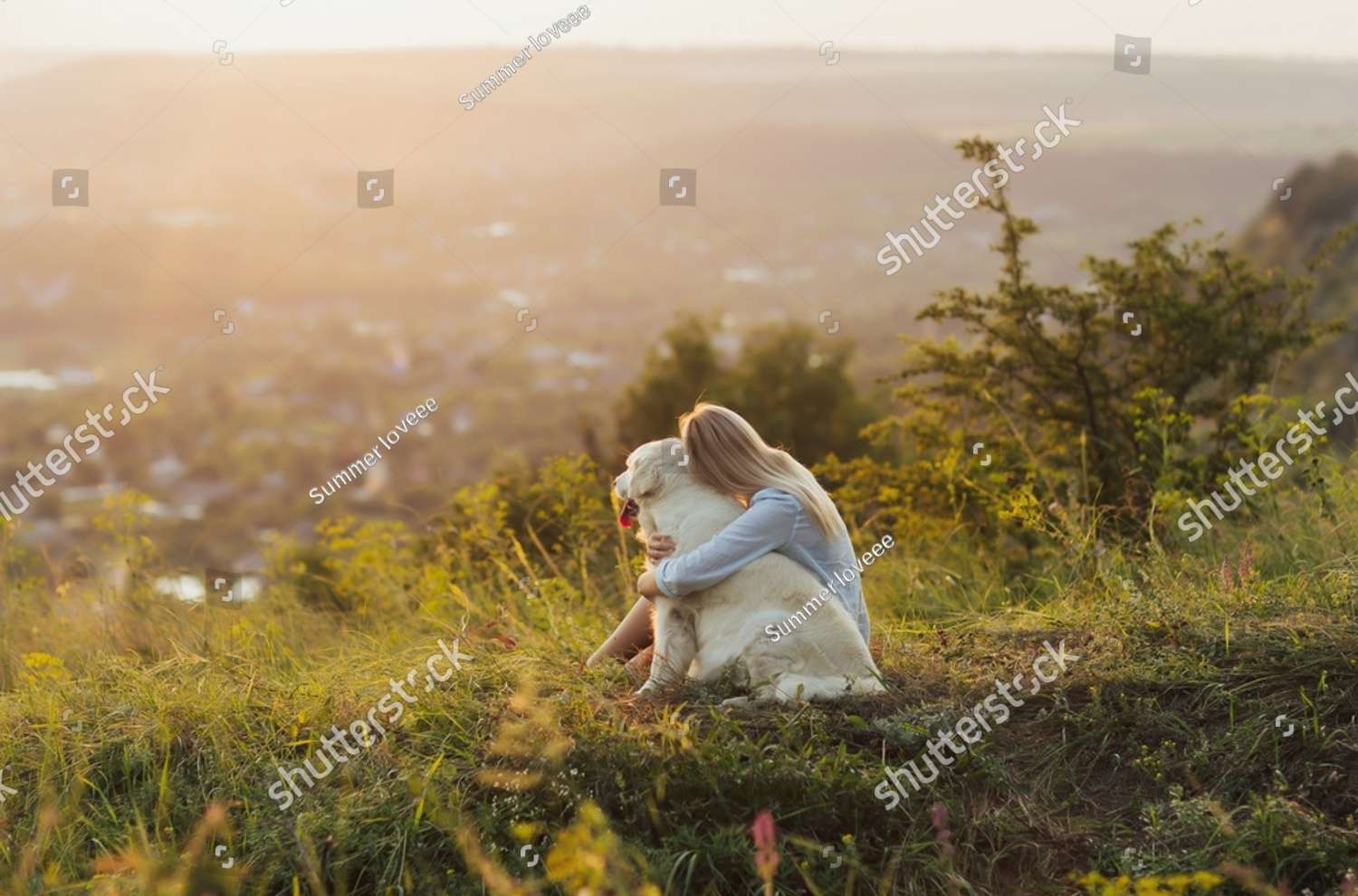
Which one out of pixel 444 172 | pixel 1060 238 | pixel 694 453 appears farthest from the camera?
pixel 444 172

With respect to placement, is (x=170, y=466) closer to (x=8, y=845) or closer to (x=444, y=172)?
(x=444, y=172)

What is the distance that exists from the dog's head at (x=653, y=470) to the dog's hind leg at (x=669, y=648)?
18.9 inches

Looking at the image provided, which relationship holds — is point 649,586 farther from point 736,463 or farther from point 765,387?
point 765,387

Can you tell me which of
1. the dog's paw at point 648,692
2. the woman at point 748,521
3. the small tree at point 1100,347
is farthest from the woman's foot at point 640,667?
the small tree at point 1100,347

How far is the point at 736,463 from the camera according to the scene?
5375 mm

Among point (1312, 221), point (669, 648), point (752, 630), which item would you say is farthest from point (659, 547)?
point (1312, 221)

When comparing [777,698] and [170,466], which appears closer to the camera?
[777,698]

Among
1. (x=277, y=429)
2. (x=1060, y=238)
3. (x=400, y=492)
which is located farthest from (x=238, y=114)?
(x=400, y=492)

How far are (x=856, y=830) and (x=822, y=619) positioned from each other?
34.5 inches

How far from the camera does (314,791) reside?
4.90 m

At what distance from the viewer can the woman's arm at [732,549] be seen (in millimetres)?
5070

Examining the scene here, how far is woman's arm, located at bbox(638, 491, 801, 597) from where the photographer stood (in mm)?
5070

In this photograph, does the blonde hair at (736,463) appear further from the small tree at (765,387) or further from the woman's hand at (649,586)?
the small tree at (765,387)

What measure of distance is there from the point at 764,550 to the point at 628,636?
0.89m
